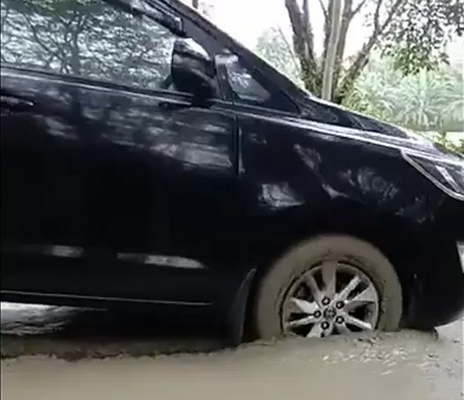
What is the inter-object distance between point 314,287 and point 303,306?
54 mm

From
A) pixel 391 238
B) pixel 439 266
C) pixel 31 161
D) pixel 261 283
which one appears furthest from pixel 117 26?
pixel 439 266

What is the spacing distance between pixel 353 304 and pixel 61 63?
3.02 feet

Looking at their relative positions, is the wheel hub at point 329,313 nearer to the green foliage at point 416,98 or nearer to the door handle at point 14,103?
the green foliage at point 416,98

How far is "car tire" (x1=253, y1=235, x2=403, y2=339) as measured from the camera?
199cm

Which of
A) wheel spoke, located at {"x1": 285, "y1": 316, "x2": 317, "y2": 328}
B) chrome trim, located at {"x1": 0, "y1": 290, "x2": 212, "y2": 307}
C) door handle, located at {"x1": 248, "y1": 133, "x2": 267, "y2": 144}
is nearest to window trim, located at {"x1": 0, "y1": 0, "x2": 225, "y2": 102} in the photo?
door handle, located at {"x1": 248, "y1": 133, "x2": 267, "y2": 144}

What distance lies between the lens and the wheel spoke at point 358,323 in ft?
6.72

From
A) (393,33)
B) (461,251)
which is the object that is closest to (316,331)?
(461,251)

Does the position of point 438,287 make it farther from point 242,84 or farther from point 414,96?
point 242,84

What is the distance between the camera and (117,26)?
1.90m

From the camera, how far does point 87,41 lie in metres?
1.84

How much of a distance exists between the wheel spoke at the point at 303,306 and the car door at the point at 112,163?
0.22 metres

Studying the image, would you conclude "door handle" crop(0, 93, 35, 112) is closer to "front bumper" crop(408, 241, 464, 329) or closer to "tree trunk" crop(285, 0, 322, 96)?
"tree trunk" crop(285, 0, 322, 96)

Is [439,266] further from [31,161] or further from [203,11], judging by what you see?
[31,161]

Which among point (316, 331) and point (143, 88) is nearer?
point (143, 88)
